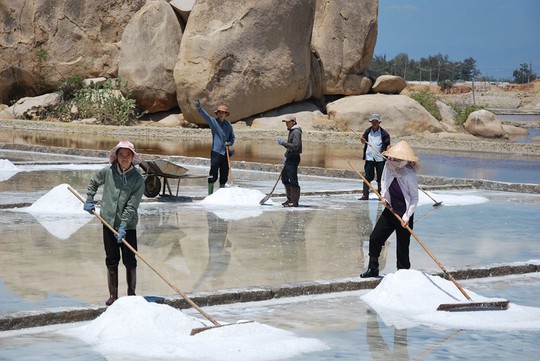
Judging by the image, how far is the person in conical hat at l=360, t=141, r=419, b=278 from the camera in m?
8.80

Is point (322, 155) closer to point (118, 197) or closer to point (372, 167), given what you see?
point (372, 167)

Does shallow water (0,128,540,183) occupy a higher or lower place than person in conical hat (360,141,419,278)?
lower

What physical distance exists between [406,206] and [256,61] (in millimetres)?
23783

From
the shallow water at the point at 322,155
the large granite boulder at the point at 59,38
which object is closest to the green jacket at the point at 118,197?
the shallow water at the point at 322,155

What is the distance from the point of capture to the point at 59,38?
122 feet

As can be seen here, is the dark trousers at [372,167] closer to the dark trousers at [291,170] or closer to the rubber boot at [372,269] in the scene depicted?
the dark trousers at [291,170]

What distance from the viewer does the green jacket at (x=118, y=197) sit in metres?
7.73

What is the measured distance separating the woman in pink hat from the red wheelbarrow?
616cm

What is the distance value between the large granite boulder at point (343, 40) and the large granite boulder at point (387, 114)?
1453 mm

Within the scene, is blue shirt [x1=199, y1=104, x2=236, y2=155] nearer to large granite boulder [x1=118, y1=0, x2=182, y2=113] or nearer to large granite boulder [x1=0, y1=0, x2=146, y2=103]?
large granite boulder [x1=118, y1=0, x2=182, y2=113]

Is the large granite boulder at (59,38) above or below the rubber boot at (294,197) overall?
above

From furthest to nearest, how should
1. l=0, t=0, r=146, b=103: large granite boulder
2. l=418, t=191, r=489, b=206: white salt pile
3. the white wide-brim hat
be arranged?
1. l=0, t=0, r=146, b=103: large granite boulder
2. l=418, t=191, r=489, b=206: white salt pile
3. the white wide-brim hat

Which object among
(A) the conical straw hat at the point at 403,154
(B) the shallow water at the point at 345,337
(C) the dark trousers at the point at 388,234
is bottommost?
(B) the shallow water at the point at 345,337

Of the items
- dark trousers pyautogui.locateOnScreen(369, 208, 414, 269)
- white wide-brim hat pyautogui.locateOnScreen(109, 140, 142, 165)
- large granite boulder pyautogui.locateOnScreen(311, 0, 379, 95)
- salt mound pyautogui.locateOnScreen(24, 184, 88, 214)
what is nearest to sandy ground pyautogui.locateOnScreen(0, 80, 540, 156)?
large granite boulder pyautogui.locateOnScreen(311, 0, 379, 95)
